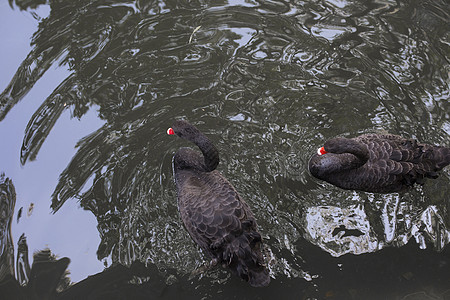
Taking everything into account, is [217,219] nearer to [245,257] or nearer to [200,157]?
[245,257]

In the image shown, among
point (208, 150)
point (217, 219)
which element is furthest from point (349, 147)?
point (217, 219)

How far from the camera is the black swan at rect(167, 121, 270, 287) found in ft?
13.2

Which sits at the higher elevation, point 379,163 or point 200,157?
point 200,157

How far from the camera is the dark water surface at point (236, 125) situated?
4.48 meters

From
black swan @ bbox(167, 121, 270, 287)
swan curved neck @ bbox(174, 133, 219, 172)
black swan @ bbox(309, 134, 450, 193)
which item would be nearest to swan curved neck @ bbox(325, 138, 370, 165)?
black swan @ bbox(309, 134, 450, 193)

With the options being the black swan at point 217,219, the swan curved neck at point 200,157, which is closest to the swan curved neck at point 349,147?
the black swan at point 217,219

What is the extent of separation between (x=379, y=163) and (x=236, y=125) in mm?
1802

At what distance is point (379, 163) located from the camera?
4688 mm

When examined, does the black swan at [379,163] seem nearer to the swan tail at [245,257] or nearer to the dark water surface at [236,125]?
the dark water surface at [236,125]

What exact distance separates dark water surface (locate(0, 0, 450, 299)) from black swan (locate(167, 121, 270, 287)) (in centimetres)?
34

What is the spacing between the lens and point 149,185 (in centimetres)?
509

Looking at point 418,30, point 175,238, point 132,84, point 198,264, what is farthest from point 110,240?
point 418,30

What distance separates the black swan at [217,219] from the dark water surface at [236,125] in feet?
1.13

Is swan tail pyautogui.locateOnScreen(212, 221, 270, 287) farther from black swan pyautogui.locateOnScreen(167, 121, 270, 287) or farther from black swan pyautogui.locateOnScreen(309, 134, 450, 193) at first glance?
black swan pyautogui.locateOnScreen(309, 134, 450, 193)
